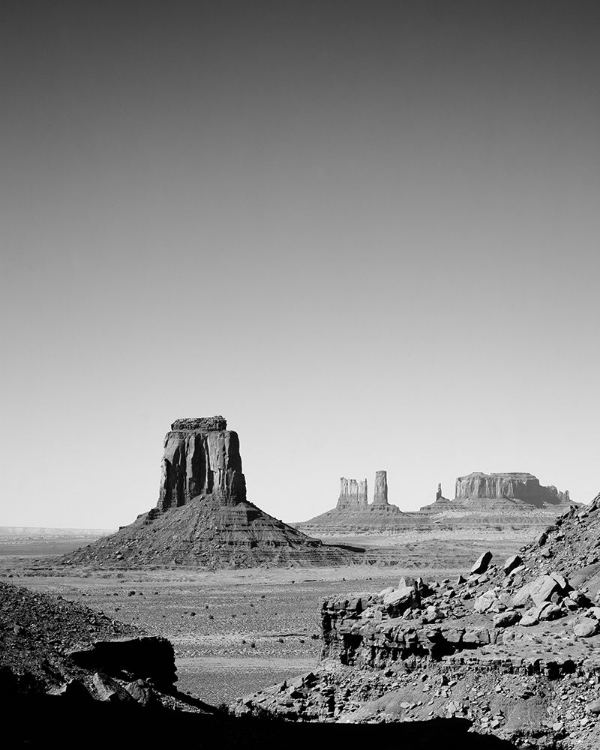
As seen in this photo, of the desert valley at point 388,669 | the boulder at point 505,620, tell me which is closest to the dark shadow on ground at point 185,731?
the desert valley at point 388,669

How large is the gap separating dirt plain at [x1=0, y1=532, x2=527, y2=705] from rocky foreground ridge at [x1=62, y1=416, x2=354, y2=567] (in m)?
5.15

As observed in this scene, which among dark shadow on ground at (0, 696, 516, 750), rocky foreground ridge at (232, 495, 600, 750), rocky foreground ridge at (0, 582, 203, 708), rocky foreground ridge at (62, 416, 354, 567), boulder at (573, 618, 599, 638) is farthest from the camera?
rocky foreground ridge at (62, 416, 354, 567)

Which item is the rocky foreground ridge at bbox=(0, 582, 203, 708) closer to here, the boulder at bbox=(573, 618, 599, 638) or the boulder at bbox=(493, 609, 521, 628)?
the boulder at bbox=(493, 609, 521, 628)

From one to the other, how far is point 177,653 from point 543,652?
32.6 meters

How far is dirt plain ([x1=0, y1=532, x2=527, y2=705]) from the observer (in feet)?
152

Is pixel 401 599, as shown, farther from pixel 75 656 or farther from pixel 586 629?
pixel 75 656

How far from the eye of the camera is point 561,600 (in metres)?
26.4

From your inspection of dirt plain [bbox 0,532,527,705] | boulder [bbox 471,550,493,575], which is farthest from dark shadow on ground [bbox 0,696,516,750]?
dirt plain [bbox 0,532,527,705]

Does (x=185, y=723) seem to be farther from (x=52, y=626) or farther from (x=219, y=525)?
(x=219, y=525)

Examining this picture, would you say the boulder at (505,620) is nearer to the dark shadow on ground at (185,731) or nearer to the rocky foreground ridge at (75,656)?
the dark shadow on ground at (185,731)

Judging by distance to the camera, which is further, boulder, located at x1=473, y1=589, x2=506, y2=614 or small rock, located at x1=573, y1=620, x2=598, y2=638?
boulder, located at x1=473, y1=589, x2=506, y2=614

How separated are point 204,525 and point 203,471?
12.5 metres

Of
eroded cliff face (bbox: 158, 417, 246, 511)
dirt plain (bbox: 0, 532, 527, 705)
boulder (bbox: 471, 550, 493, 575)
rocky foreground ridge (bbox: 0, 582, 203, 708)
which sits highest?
eroded cliff face (bbox: 158, 417, 246, 511)

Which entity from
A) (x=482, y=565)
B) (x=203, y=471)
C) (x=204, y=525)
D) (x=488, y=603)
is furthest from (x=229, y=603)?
(x=203, y=471)
